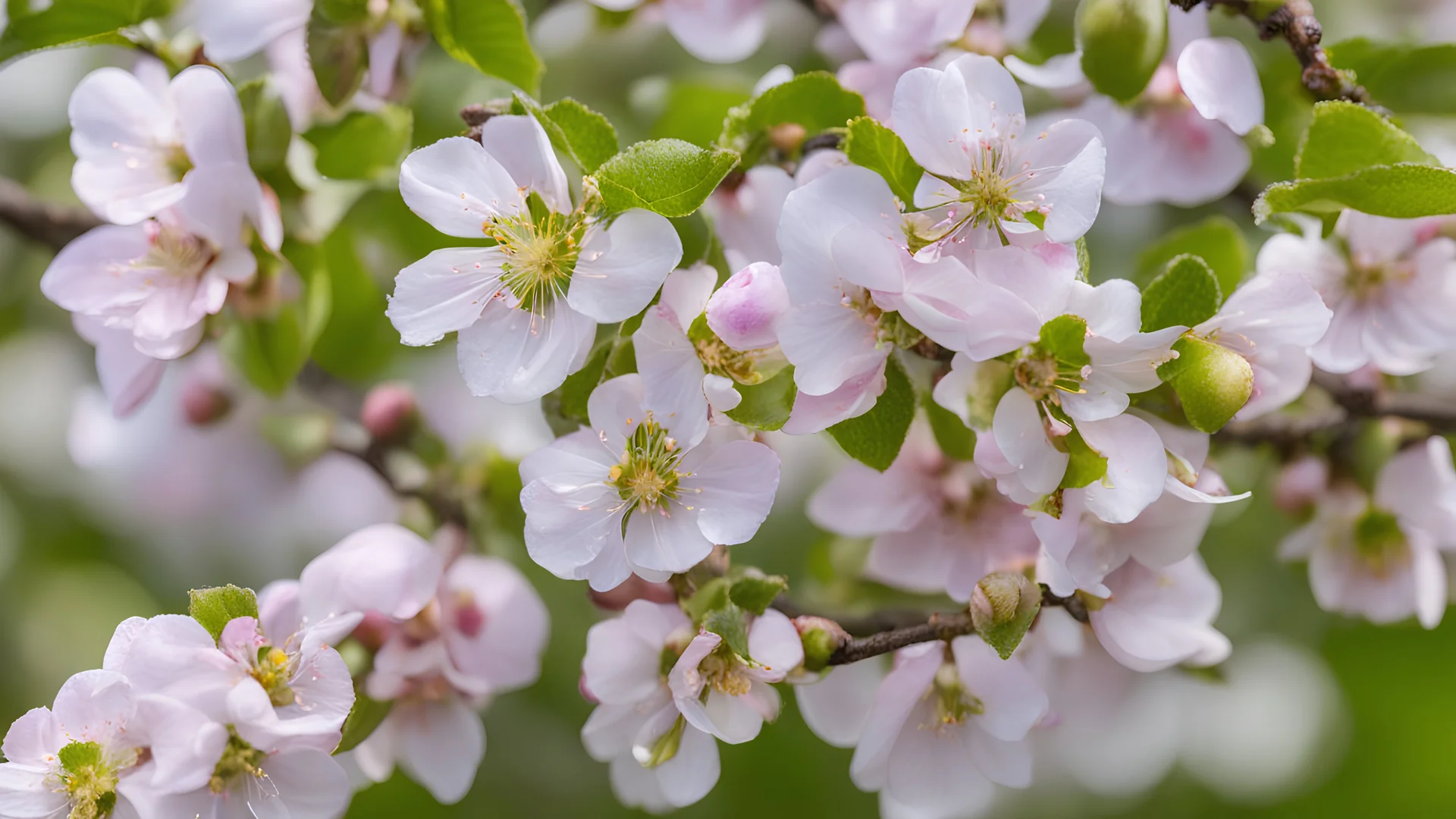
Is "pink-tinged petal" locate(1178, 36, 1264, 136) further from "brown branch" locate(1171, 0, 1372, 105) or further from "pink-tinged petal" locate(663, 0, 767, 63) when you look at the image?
"pink-tinged petal" locate(663, 0, 767, 63)

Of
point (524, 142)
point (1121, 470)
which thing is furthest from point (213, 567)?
point (1121, 470)

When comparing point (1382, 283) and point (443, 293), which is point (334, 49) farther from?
point (1382, 283)

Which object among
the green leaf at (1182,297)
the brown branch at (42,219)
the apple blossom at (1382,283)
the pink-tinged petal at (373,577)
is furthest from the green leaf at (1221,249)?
the brown branch at (42,219)

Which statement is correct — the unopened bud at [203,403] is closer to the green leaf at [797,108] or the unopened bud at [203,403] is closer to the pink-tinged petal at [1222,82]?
the green leaf at [797,108]

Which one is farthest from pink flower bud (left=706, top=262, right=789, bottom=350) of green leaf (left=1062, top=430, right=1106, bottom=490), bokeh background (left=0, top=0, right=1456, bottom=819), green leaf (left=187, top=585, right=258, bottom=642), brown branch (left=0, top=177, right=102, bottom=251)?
brown branch (left=0, top=177, right=102, bottom=251)

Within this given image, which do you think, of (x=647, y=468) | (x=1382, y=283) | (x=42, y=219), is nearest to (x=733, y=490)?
(x=647, y=468)
